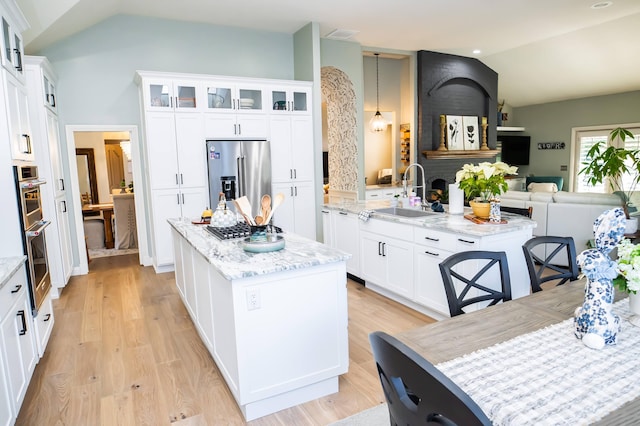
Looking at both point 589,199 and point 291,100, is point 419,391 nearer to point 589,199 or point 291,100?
point 589,199

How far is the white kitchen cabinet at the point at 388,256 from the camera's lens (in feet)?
12.1

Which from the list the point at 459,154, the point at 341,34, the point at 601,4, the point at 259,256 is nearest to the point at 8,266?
the point at 259,256

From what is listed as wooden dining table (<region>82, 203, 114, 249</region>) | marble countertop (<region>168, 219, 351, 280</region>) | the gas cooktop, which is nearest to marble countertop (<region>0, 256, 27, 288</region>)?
marble countertop (<region>168, 219, 351, 280</region>)

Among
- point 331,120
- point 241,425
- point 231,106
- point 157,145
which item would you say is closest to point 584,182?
point 331,120

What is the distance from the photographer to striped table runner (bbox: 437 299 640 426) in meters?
1.03

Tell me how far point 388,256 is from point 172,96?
11.0ft

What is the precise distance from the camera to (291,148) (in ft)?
19.4

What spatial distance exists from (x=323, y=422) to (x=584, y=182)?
34.1 ft

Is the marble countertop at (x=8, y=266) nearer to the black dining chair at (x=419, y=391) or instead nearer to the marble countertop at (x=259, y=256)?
the marble countertop at (x=259, y=256)

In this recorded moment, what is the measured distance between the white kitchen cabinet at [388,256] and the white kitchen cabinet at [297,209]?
5.98 ft

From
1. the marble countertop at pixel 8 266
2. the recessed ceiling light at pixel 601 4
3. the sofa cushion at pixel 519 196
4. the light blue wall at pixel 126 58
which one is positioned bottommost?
the marble countertop at pixel 8 266

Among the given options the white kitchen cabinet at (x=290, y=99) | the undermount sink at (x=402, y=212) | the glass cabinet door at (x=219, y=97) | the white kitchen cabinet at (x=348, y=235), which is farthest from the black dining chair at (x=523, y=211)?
the glass cabinet door at (x=219, y=97)

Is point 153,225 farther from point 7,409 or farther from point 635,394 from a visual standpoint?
point 635,394

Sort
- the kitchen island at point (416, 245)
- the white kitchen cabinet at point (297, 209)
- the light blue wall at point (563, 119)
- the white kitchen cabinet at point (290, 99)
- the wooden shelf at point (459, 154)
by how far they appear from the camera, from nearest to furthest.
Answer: the kitchen island at point (416, 245), the white kitchen cabinet at point (290, 99), the white kitchen cabinet at point (297, 209), the wooden shelf at point (459, 154), the light blue wall at point (563, 119)
